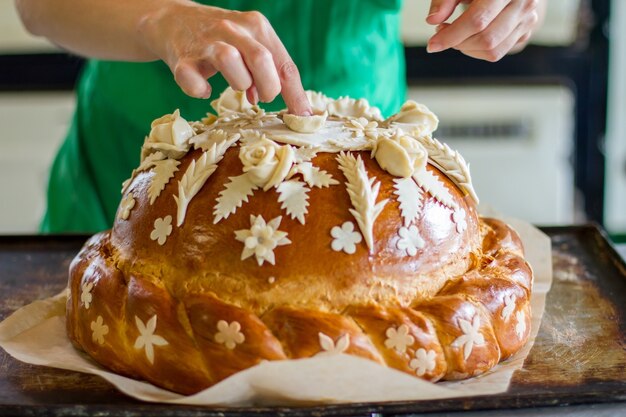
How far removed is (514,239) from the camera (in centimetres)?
175

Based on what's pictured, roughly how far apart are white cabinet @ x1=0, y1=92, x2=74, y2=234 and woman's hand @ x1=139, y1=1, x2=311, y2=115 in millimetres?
2786

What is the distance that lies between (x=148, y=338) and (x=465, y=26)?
2.60 ft

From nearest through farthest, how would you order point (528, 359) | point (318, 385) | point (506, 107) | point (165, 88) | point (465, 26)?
point (318, 385), point (528, 359), point (465, 26), point (165, 88), point (506, 107)

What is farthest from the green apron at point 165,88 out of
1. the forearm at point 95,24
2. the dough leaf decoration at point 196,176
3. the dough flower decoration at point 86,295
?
the dough flower decoration at point 86,295

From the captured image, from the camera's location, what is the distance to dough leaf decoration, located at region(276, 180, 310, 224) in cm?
142

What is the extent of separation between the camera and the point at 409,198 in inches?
58.4

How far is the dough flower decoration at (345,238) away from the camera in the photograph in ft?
4.59

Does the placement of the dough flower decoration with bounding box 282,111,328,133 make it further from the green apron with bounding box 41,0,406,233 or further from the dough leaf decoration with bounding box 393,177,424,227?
the green apron with bounding box 41,0,406,233

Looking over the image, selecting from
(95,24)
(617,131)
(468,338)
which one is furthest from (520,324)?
(617,131)

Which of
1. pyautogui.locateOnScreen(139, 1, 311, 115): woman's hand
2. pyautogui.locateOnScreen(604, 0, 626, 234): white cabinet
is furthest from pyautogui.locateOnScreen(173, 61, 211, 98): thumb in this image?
pyautogui.locateOnScreen(604, 0, 626, 234): white cabinet

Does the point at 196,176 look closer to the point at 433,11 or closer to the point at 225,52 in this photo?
the point at 225,52

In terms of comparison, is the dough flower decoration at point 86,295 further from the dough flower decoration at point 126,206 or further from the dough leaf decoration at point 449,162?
the dough leaf decoration at point 449,162

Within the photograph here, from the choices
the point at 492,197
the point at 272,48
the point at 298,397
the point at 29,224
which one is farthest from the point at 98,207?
the point at 492,197

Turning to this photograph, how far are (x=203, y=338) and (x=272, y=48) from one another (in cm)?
50
